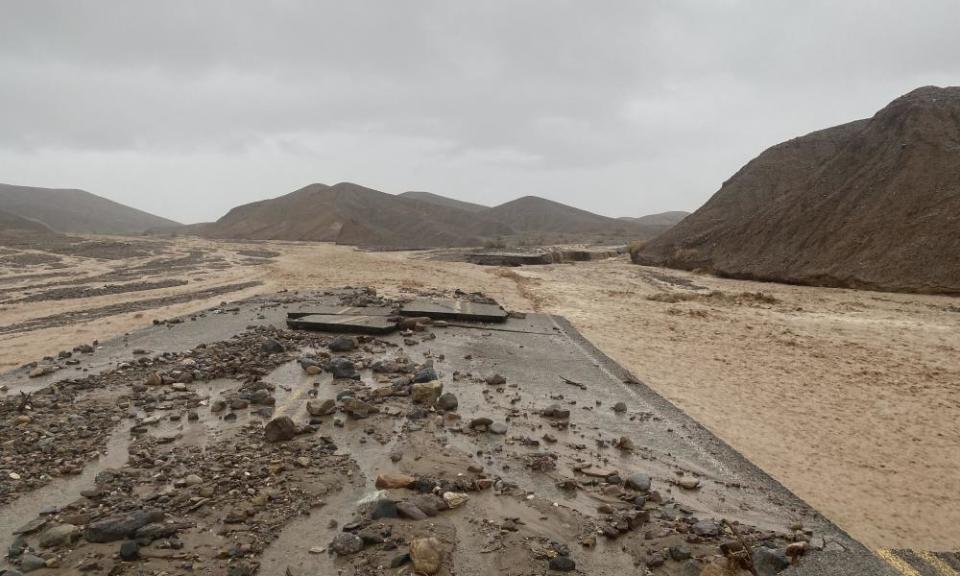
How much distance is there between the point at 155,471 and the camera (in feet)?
12.8

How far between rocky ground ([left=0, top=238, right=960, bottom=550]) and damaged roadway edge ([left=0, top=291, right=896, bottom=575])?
1.41 ft

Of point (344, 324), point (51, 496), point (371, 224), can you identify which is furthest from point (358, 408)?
point (371, 224)

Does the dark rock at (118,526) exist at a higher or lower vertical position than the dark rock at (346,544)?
higher

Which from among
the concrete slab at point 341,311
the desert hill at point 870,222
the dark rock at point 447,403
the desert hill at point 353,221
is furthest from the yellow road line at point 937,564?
the desert hill at point 353,221

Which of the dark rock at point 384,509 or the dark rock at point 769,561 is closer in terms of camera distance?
the dark rock at point 769,561

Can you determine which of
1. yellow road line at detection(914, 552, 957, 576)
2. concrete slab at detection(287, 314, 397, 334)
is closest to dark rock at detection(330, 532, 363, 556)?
yellow road line at detection(914, 552, 957, 576)

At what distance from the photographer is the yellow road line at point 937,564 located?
3072 millimetres

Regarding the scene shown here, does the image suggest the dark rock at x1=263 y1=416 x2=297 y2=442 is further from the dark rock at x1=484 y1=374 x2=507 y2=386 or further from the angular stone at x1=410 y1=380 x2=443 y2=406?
the dark rock at x1=484 y1=374 x2=507 y2=386

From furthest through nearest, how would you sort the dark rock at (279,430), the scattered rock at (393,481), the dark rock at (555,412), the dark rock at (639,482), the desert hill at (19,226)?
the desert hill at (19,226) → the dark rock at (555,412) → the dark rock at (279,430) → the dark rock at (639,482) → the scattered rock at (393,481)

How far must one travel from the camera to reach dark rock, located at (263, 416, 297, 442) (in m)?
4.45

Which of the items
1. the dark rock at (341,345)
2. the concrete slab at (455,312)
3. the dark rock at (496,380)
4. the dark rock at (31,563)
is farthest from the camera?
the concrete slab at (455,312)

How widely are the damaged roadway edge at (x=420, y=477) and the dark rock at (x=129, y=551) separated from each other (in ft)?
0.04

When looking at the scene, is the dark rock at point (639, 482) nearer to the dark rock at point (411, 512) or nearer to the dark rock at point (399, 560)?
the dark rock at point (411, 512)

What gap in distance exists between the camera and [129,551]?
112 inches
